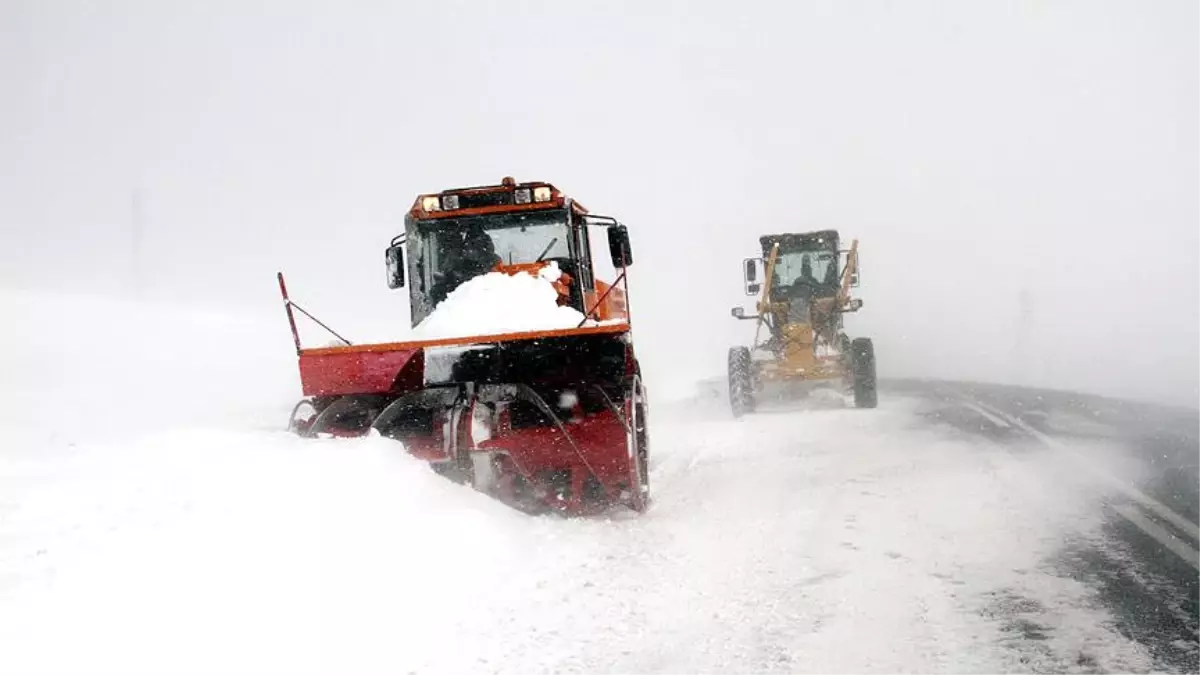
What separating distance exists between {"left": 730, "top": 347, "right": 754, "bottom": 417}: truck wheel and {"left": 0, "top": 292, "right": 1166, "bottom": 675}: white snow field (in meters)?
6.80

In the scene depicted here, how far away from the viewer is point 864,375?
15242mm

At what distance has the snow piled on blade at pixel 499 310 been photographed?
737cm

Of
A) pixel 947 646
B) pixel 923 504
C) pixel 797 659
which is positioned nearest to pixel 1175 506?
pixel 923 504

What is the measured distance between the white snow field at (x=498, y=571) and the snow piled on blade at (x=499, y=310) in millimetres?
1324

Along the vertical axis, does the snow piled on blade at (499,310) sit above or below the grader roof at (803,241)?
below

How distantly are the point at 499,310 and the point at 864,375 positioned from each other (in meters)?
9.15

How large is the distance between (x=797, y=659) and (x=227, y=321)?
1824 inches

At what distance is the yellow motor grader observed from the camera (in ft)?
50.8

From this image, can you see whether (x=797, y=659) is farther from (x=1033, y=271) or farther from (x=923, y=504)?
(x=1033, y=271)

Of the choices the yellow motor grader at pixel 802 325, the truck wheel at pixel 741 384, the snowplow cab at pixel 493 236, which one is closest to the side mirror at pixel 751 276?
the yellow motor grader at pixel 802 325

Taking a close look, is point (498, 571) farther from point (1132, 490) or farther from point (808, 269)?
point (808, 269)

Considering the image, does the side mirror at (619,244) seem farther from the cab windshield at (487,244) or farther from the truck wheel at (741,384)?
the truck wheel at (741,384)

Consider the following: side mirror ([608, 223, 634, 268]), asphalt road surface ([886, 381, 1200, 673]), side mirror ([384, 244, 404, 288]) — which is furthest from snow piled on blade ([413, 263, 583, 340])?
asphalt road surface ([886, 381, 1200, 673])

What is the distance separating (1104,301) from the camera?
6266 cm
